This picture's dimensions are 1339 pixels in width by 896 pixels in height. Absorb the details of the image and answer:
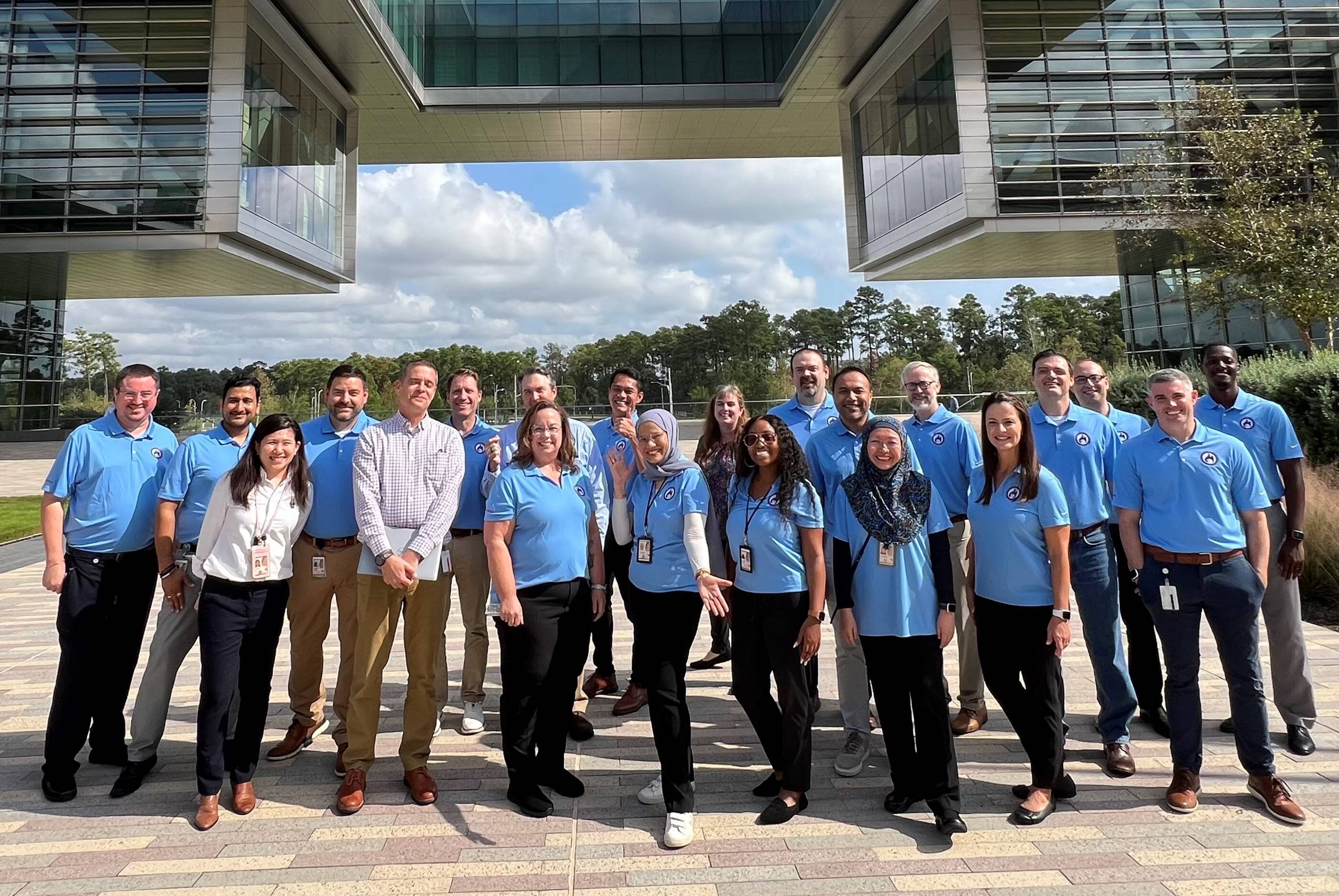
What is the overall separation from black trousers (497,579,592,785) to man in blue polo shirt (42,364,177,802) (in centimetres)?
191

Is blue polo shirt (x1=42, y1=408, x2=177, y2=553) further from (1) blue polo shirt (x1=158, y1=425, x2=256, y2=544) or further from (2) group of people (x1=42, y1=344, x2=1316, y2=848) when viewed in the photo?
(1) blue polo shirt (x1=158, y1=425, x2=256, y2=544)

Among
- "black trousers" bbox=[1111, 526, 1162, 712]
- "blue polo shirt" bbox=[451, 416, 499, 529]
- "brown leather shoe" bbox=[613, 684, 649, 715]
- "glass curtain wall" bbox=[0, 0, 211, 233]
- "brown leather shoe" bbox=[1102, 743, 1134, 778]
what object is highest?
"glass curtain wall" bbox=[0, 0, 211, 233]

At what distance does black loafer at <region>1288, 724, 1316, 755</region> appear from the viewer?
381cm

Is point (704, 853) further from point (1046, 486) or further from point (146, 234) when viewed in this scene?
point (146, 234)

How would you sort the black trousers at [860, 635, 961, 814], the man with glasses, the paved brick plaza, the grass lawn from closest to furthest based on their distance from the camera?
the paved brick plaza → the black trousers at [860, 635, 961, 814] → the man with glasses → the grass lawn

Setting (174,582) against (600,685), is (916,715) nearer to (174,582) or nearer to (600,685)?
(600,685)

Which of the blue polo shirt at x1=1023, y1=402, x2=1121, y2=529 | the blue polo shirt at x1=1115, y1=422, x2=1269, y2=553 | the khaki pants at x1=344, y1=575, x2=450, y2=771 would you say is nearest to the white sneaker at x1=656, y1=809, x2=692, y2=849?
the khaki pants at x1=344, y1=575, x2=450, y2=771

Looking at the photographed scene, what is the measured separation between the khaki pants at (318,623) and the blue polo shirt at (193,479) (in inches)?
21.0

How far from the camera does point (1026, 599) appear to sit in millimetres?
3309

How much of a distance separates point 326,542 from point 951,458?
3.41m

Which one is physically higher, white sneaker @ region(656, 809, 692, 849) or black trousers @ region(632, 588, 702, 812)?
black trousers @ region(632, 588, 702, 812)

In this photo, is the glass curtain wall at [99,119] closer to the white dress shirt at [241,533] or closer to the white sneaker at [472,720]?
the white dress shirt at [241,533]

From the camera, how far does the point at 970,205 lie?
72.5ft

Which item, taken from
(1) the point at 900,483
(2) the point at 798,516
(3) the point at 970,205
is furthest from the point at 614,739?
(3) the point at 970,205
